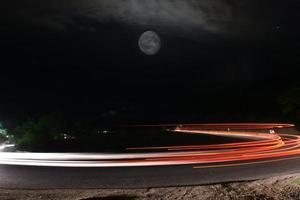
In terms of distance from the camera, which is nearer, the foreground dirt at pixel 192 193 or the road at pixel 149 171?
the foreground dirt at pixel 192 193

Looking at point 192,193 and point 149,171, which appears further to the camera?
point 149,171

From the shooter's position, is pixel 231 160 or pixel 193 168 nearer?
pixel 193 168

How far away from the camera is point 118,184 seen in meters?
10.9

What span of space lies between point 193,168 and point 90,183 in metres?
4.30

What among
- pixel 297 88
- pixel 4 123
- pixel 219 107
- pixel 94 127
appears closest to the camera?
pixel 297 88

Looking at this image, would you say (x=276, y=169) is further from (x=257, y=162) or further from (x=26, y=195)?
(x=26, y=195)

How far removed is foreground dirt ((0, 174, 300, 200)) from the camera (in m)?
8.29

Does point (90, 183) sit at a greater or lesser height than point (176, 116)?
lesser

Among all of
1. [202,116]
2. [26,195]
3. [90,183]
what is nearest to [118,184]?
[90,183]

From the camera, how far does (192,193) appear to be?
881cm

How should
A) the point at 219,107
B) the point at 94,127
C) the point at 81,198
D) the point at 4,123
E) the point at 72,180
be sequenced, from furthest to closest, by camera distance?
1. the point at 219,107
2. the point at 4,123
3. the point at 94,127
4. the point at 72,180
5. the point at 81,198

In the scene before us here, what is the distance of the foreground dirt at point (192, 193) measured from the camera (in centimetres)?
829

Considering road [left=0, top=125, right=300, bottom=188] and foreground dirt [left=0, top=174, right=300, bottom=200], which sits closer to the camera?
foreground dirt [left=0, top=174, right=300, bottom=200]

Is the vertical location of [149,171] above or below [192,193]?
above
